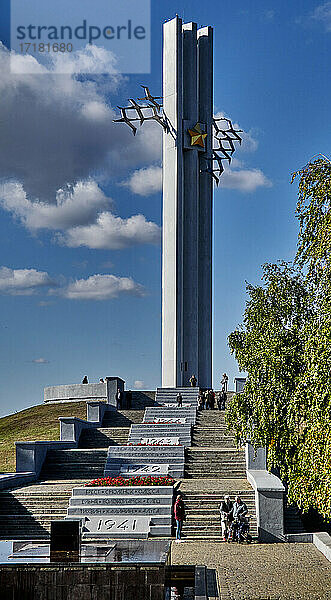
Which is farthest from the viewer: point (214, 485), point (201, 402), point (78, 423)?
point (201, 402)

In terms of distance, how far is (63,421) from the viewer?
30.2 metres

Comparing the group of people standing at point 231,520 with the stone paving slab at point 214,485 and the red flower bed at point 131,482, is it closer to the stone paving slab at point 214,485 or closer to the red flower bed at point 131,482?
the stone paving slab at point 214,485

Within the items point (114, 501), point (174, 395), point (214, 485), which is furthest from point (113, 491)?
point (174, 395)

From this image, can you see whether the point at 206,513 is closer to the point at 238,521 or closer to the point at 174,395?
the point at 238,521

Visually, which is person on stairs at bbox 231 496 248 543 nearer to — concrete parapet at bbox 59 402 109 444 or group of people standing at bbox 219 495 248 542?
group of people standing at bbox 219 495 248 542

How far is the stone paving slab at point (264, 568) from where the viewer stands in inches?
547

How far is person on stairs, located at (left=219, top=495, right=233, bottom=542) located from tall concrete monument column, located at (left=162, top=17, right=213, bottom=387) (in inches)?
870

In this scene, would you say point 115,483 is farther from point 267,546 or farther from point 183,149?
point 183,149

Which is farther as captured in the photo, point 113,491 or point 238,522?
point 113,491

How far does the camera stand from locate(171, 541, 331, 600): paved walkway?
547 inches

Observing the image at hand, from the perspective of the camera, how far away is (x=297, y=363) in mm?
16984

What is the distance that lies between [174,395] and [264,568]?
71.1 feet

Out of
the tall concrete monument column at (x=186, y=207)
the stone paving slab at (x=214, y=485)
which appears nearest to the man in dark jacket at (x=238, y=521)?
the stone paving slab at (x=214, y=485)

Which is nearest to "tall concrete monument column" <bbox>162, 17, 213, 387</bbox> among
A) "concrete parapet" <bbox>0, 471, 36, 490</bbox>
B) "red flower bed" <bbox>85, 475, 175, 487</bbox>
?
"concrete parapet" <bbox>0, 471, 36, 490</bbox>
